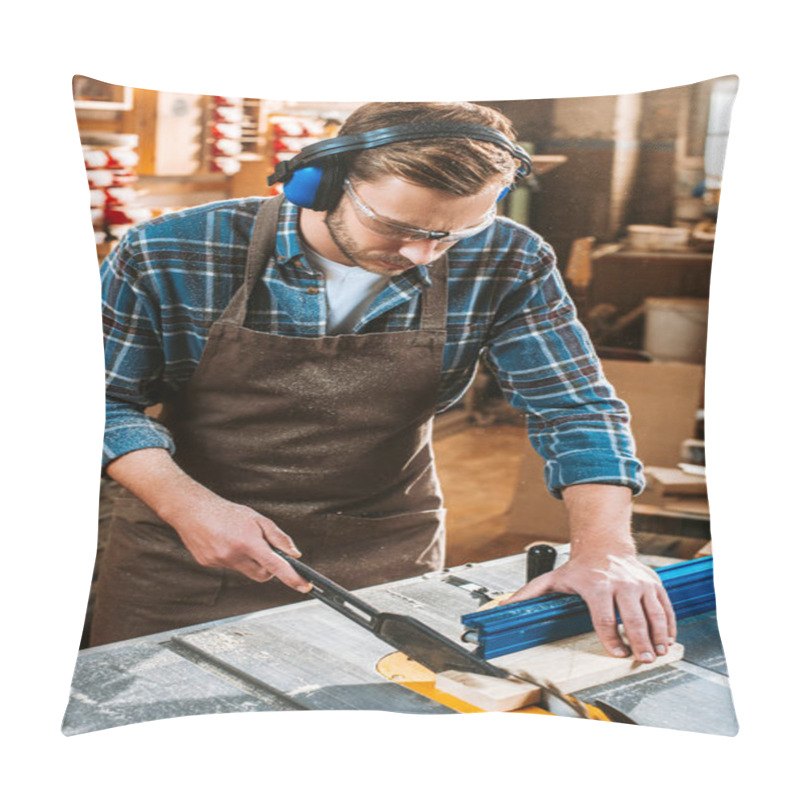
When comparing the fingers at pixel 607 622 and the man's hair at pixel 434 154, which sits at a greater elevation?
the man's hair at pixel 434 154

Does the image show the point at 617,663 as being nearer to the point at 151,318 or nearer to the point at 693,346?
the point at 693,346

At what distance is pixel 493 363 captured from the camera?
1728 millimetres

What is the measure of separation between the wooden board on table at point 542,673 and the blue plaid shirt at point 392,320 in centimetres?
23

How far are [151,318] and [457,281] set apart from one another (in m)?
0.44

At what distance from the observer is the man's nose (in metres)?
1.68

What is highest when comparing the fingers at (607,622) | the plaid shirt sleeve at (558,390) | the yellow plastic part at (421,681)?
the plaid shirt sleeve at (558,390)

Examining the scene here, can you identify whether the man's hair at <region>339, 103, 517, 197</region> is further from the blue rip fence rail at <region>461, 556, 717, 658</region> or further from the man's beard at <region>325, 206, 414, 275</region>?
the blue rip fence rail at <region>461, 556, 717, 658</region>

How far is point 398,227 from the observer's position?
5.50 ft

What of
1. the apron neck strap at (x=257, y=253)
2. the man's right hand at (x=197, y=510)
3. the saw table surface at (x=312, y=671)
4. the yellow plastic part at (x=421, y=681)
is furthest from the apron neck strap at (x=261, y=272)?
the yellow plastic part at (x=421, y=681)

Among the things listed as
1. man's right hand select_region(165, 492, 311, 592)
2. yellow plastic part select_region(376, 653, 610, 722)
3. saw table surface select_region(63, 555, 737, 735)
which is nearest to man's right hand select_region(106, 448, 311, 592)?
man's right hand select_region(165, 492, 311, 592)

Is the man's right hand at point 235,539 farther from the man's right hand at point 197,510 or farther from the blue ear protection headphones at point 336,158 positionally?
the blue ear protection headphones at point 336,158

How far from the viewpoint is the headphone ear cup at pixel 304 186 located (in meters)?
1.67

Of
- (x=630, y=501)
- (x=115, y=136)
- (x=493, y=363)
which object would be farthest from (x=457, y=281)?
(x=115, y=136)

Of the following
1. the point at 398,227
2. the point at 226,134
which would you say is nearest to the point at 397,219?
the point at 398,227
